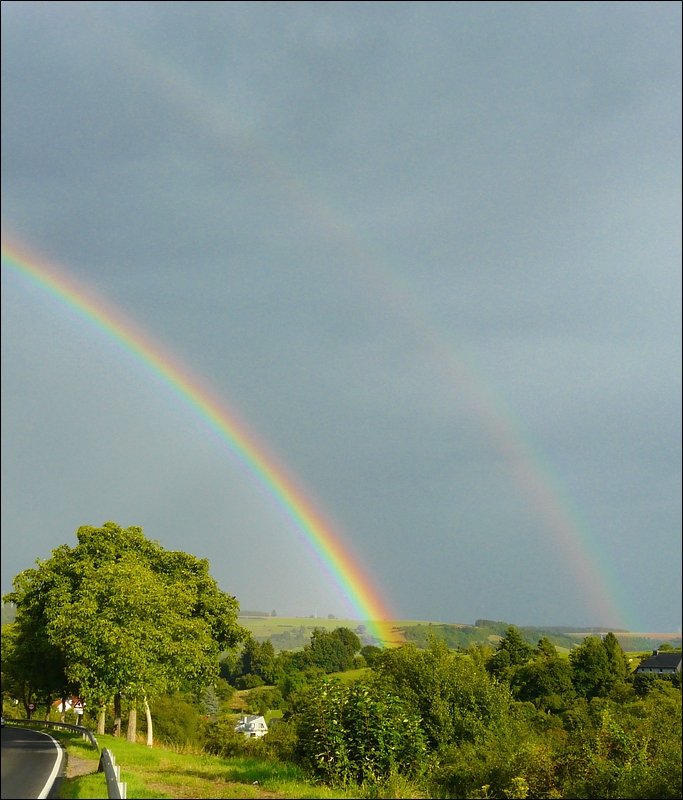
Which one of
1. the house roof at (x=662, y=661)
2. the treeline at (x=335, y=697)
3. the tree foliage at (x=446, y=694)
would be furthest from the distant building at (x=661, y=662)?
the tree foliage at (x=446, y=694)

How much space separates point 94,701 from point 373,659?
1427 cm

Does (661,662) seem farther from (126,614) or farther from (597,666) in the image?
(126,614)

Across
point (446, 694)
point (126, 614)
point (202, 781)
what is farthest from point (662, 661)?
point (202, 781)

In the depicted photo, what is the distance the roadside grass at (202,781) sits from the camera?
17.2m

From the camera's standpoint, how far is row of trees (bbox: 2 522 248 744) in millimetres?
35938

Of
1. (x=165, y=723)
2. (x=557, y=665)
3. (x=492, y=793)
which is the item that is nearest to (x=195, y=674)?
(x=492, y=793)

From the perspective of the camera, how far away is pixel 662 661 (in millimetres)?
128375

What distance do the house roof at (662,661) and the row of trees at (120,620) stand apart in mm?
96399

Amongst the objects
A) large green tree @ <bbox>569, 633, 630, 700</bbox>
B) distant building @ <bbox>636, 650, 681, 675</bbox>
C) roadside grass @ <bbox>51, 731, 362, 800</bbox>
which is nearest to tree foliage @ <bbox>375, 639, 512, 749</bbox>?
roadside grass @ <bbox>51, 731, 362, 800</bbox>

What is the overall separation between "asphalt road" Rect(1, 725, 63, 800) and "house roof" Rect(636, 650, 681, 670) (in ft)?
355

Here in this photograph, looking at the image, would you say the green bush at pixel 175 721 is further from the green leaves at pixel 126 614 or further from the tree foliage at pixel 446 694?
the tree foliage at pixel 446 694

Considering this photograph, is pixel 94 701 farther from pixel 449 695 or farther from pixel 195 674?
pixel 449 695

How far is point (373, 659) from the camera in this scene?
40.7 m

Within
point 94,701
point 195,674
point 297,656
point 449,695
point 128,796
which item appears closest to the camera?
point 128,796
